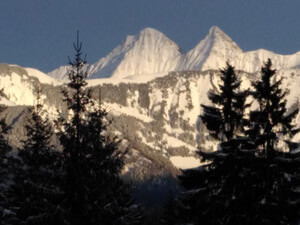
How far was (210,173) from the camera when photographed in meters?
26.2

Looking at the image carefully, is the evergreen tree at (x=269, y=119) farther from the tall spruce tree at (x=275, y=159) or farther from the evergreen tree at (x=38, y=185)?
the evergreen tree at (x=38, y=185)

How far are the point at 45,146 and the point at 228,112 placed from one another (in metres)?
12.5

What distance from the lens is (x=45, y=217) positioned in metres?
23.2

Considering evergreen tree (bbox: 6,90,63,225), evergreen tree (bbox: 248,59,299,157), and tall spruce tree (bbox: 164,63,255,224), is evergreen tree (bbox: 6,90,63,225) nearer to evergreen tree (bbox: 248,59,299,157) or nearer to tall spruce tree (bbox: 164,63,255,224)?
tall spruce tree (bbox: 164,63,255,224)

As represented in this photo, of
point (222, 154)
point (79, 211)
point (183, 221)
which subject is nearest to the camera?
point (79, 211)

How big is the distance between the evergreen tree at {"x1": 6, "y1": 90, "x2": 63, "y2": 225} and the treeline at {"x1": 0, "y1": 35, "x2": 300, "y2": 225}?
1.8 inches

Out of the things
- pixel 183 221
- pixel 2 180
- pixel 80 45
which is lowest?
pixel 183 221

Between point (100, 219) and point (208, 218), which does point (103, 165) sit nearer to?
point (100, 219)

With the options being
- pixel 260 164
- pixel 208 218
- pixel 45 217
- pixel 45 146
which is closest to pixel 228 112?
pixel 260 164

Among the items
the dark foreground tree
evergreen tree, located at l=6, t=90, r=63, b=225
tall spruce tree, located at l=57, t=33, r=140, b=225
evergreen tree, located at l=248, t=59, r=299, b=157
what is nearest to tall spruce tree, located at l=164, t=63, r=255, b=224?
the dark foreground tree

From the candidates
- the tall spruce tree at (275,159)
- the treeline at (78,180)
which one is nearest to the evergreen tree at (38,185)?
the treeline at (78,180)

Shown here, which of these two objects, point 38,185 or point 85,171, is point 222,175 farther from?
point 38,185

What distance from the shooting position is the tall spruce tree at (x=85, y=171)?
915 inches

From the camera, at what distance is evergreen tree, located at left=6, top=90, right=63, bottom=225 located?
76.4ft
